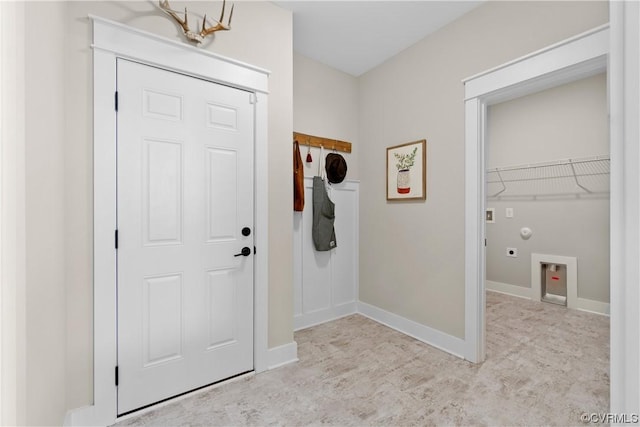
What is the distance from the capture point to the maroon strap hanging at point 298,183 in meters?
2.73

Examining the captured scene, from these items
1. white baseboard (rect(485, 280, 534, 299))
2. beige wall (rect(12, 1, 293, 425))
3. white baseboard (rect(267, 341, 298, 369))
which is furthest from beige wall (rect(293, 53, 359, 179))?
white baseboard (rect(485, 280, 534, 299))

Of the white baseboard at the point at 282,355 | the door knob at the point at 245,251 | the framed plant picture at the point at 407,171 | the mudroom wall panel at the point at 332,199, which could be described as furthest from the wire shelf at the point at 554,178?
the door knob at the point at 245,251

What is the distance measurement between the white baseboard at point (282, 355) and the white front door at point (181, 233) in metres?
0.16

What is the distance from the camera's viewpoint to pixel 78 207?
156cm

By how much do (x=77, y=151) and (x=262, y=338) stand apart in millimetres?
1577

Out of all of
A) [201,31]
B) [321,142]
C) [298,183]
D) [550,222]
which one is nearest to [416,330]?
[298,183]

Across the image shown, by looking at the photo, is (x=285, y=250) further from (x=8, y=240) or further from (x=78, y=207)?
(x=8, y=240)

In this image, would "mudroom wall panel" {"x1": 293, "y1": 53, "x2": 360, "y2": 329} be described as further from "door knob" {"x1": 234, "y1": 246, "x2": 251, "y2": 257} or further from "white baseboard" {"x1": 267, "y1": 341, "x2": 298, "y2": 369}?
"door knob" {"x1": 234, "y1": 246, "x2": 251, "y2": 257}

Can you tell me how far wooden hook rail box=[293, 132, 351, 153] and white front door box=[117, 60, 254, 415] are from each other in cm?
82

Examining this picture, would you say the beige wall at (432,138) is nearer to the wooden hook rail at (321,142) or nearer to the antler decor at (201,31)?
the wooden hook rail at (321,142)

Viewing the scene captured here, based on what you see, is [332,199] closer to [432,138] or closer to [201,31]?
[432,138]

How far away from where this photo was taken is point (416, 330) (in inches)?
106

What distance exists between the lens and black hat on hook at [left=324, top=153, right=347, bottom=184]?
3.04 metres

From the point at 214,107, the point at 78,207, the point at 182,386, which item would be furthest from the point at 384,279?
the point at 78,207
